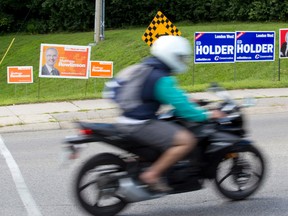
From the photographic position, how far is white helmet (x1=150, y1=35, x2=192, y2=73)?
5.18m

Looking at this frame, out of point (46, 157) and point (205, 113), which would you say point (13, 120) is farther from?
point (205, 113)

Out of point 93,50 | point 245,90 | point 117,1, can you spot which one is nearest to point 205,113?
point 245,90

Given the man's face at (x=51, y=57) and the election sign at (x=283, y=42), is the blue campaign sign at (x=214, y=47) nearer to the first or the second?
the election sign at (x=283, y=42)

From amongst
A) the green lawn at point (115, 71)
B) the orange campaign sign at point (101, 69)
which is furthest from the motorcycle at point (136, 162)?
the orange campaign sign at point (101, 69)

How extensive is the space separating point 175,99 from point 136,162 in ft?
2.40

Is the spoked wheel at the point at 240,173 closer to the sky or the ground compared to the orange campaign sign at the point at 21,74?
closer to the ground

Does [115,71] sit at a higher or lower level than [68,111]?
higher

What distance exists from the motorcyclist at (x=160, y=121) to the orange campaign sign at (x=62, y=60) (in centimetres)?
1087

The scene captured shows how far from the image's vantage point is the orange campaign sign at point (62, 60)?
15828mm

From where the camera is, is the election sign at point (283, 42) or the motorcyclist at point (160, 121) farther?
the election sign at point (283, 42)

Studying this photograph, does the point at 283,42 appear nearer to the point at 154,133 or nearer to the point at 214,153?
the point at 214,153

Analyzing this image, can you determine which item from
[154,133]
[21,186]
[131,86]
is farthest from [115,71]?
[154,133]

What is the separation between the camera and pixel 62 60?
52.0 ft

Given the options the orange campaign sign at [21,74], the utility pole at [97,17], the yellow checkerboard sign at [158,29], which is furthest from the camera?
the utility pole at [97,17]
